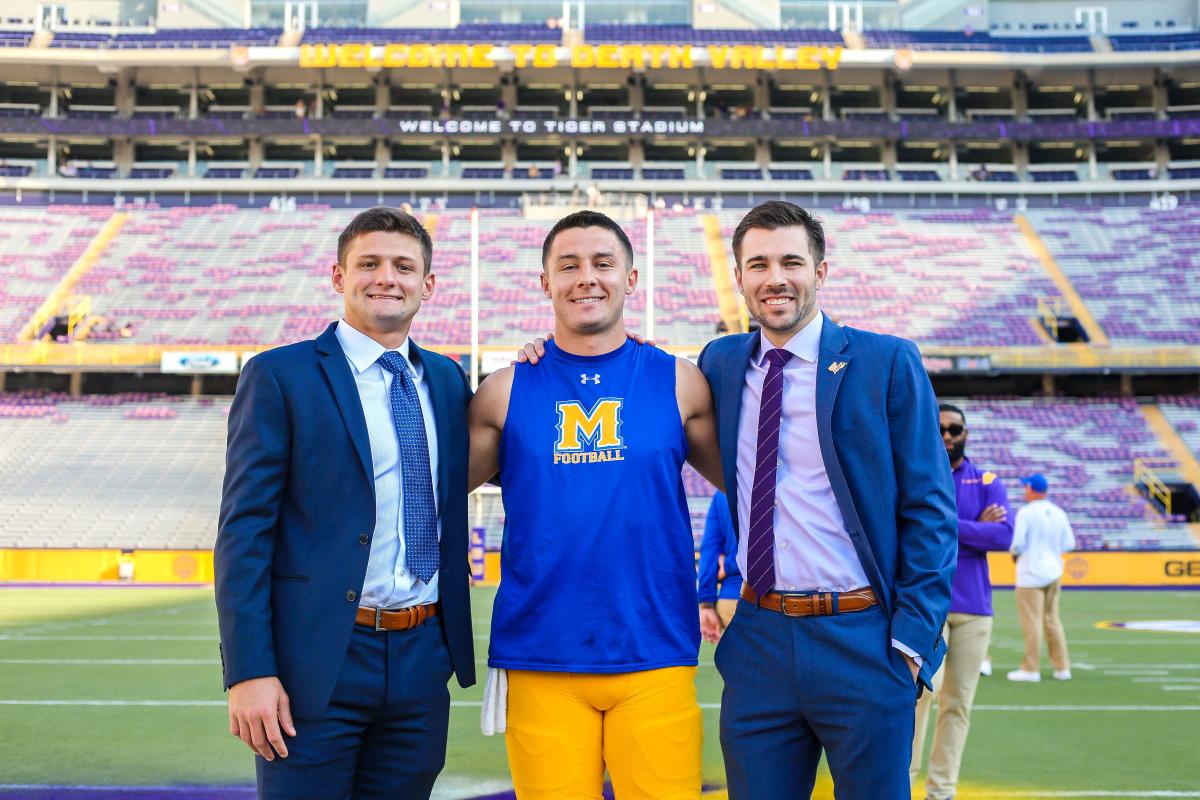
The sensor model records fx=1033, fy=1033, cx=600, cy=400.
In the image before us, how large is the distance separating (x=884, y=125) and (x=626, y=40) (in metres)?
10.1

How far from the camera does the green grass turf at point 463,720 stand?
5559 mm

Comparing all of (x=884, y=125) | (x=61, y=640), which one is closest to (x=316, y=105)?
(x=884, y=125)

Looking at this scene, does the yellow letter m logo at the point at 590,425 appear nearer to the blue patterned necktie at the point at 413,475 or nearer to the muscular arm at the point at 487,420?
the muscular arm at the point at 487,420

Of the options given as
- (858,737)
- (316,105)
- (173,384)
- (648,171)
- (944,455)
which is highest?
(316,105)

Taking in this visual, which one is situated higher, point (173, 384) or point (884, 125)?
point (884, 125)

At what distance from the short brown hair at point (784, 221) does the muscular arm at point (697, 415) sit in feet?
1.24

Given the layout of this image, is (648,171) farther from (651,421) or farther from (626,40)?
(651,421)

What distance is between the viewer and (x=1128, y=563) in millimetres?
19312

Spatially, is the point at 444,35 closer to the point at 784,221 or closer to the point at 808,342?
the point at 784,221

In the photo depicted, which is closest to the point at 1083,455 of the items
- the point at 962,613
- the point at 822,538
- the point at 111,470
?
the point at 962,613

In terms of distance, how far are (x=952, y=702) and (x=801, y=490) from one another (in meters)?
2.42

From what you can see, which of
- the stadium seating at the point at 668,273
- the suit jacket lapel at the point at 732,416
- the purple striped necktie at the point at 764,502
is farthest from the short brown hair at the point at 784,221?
the stadium seating at the point at 668,273

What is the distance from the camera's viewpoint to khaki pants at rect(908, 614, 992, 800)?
4.68 metres

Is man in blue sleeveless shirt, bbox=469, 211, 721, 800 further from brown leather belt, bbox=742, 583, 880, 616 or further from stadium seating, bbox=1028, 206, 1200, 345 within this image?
stadium seating, bbox=1028, 206, 1200, 345
